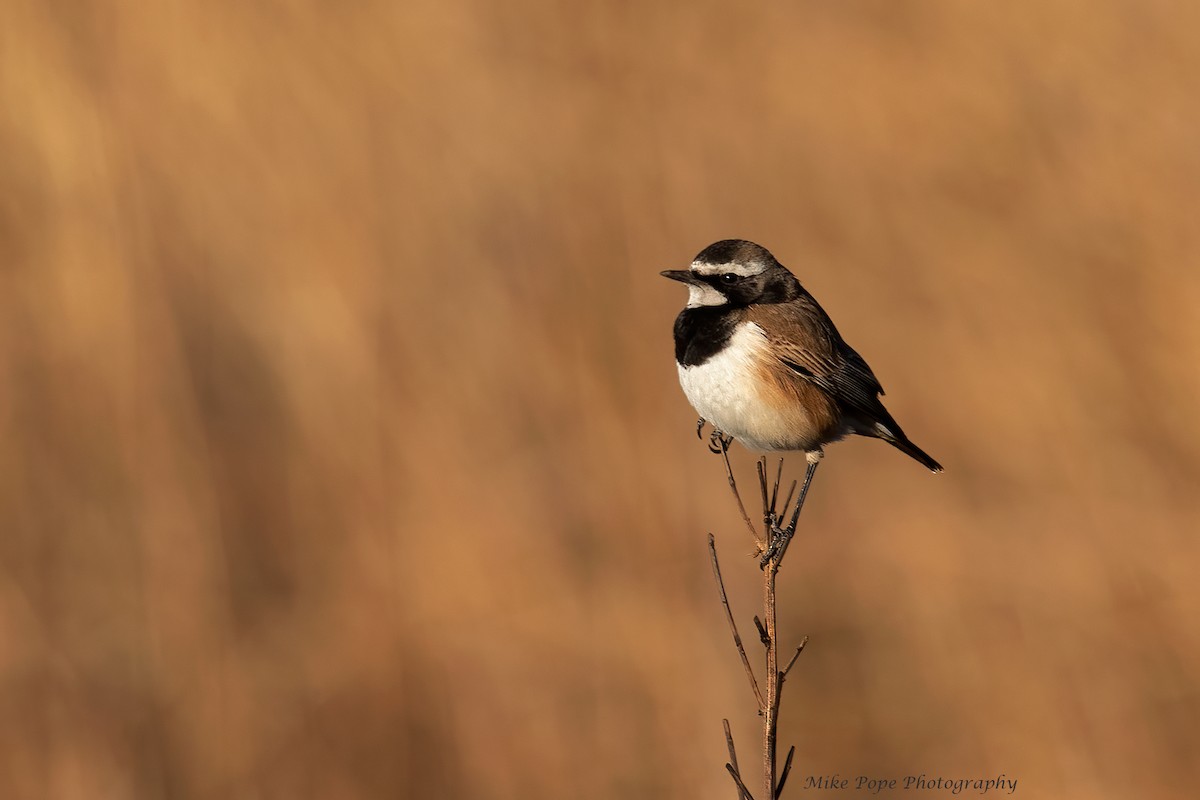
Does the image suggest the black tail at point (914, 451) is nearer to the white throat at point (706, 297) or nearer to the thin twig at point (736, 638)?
the white throat at point (706, 297)

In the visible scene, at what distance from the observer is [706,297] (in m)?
2.76

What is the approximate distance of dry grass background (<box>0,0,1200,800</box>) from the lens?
4590 millimetres

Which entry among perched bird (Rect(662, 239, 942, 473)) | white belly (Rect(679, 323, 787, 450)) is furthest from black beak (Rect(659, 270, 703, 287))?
white belly (Rect(679, 323, 787, 450))

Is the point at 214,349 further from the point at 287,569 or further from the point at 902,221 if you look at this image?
the point at 902,221

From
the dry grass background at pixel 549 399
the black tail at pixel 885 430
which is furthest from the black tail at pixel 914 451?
the dry grass background at pixel 549 399

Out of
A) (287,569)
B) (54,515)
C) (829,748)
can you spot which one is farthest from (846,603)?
(54,515)

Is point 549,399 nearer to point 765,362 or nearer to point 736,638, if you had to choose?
point 765,362

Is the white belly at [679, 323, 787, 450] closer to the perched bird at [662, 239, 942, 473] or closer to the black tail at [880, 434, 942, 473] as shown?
the perched bird at [662, 239, 942, 473]

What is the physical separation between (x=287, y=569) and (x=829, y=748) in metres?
2.18

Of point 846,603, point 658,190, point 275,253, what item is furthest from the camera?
point 846,603

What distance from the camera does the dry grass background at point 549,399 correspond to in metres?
4.59

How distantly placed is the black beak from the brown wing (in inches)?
7.5

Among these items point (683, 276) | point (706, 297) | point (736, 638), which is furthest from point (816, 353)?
point (736, 638)

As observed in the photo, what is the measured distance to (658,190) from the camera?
4.60 meters
